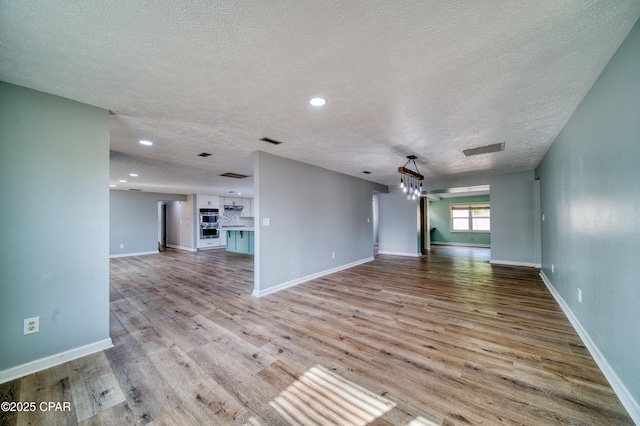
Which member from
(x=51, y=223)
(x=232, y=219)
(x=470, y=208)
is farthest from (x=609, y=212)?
(x=232, y=219)

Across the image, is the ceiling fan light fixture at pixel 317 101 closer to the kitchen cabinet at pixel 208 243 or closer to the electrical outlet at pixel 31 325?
the electrical outlet at pixel 31 325

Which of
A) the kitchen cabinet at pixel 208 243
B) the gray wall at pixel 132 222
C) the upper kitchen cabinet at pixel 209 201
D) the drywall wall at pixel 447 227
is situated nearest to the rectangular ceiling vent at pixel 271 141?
the upper kitchen cabinet at pixel 209 201

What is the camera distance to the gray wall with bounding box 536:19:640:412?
146 centimetres

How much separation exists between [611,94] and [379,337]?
9.03 ft

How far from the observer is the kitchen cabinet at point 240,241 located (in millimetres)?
8289

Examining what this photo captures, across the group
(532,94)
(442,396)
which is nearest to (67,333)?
(442,396)

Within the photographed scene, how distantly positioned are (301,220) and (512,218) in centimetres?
557

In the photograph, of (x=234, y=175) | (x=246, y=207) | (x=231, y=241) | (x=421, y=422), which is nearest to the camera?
(x=421, y=422)

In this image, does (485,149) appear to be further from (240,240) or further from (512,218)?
(240,240)

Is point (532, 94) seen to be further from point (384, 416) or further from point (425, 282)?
point (425, 282)

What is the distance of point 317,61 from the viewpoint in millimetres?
1704

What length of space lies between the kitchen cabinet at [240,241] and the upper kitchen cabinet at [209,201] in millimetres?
1844

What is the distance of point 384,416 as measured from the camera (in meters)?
1.51

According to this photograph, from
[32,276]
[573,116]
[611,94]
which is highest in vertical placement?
[573,116]
